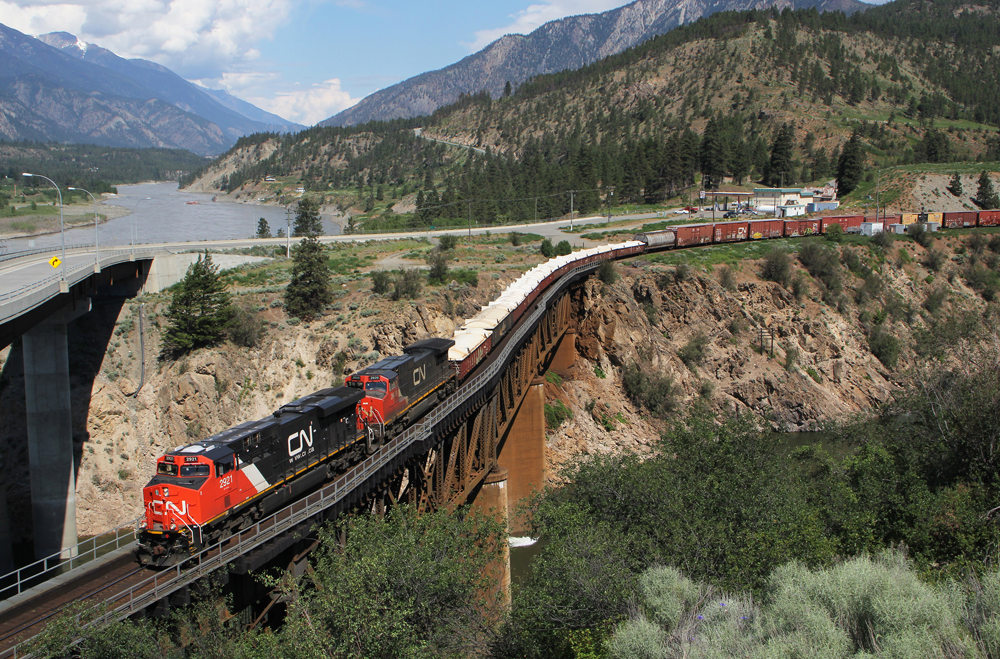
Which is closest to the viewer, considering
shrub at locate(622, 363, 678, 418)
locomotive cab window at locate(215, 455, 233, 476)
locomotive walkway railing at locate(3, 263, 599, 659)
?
locomotive walkway railing at locate(3, 263, 599, 659)

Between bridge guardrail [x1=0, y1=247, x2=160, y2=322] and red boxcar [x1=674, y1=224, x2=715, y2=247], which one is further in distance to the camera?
red boxcar [x1=674, y1=224, x2=715, y2=247]

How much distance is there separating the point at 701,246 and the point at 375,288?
137 feet

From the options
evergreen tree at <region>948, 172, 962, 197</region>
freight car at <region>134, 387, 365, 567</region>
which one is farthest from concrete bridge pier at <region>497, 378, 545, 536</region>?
evergreen tree at <region>948, 172, 962, 197</region>

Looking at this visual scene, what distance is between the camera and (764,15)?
7269 inches

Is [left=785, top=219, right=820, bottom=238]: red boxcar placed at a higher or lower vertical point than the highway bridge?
higher

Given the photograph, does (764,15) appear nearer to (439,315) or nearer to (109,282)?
(439,315)

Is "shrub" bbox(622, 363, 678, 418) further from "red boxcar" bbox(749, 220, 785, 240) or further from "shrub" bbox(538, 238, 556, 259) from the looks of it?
"red boxcar" bbox(749, 220, 785, 240)

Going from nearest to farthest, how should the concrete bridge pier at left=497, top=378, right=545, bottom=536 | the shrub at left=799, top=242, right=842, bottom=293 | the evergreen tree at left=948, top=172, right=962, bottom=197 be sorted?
the concrete bridge pier at left=497, top=378, right=545, bottom=536
the shrub at left=799, top=242, right=842, bottom=293
the evergreen tree at left=948, top=172, right=962, bottom=197

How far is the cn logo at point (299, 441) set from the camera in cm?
2034

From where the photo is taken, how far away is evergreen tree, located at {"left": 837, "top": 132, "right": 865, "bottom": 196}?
111m

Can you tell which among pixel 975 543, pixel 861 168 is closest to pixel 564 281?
pixel 975 543

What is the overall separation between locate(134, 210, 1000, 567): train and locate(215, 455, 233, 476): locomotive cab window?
26 millimetres

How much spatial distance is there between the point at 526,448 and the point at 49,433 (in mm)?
25483

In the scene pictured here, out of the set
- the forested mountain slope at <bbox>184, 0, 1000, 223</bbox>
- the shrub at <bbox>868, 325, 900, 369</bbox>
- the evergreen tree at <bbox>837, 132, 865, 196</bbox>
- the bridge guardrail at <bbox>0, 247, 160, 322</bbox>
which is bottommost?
the shrub at <bbox>868, 325, 900, 369</bbox>
